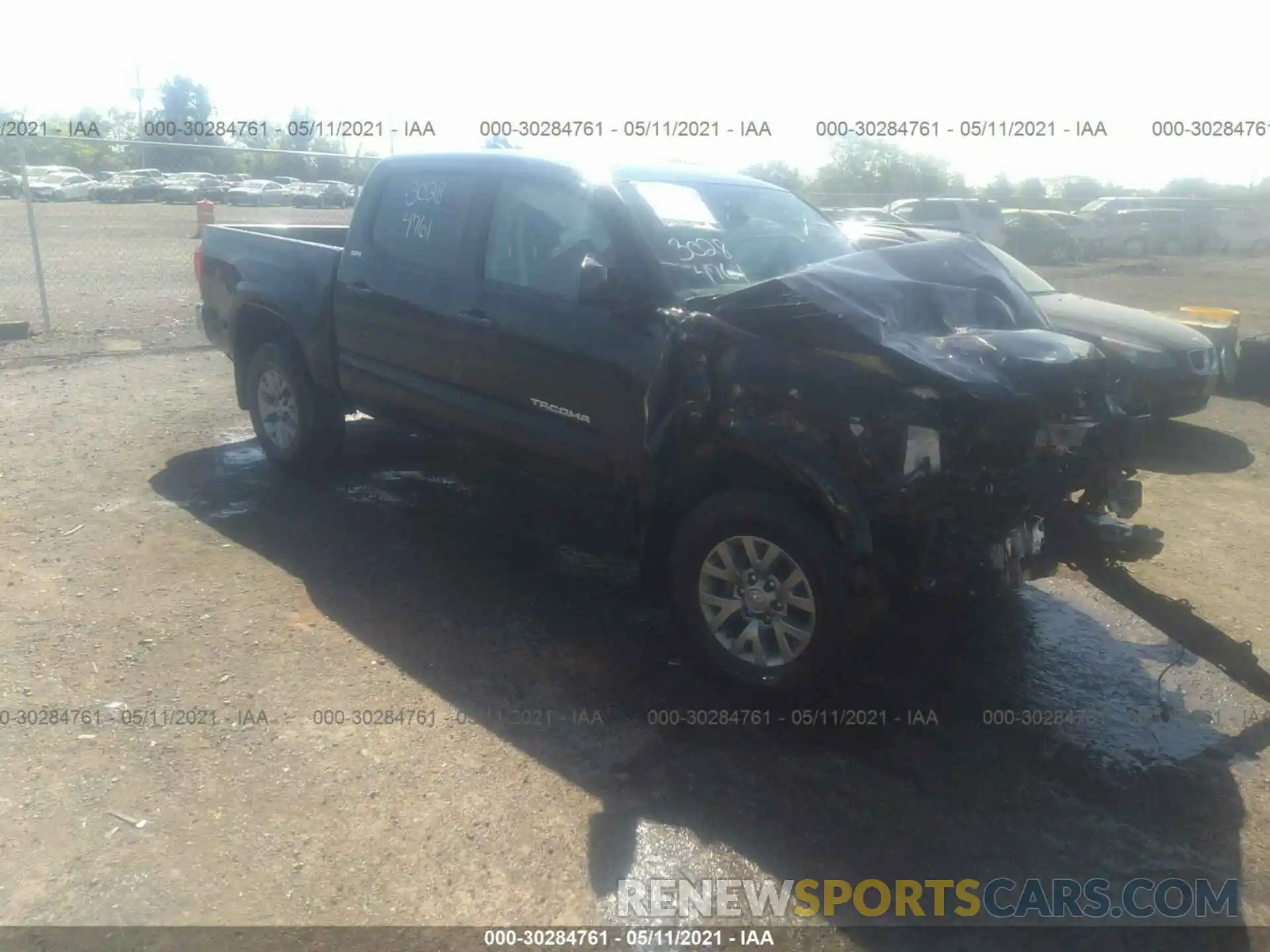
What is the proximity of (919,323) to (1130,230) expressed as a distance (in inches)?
1109

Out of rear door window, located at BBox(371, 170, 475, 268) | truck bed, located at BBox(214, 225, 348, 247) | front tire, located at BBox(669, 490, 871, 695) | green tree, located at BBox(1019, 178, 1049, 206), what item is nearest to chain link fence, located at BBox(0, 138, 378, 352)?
truck bed, located at BBox(214, 225, 348, 247)

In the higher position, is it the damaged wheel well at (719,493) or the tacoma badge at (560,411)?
the tacoma badge at (560,411)

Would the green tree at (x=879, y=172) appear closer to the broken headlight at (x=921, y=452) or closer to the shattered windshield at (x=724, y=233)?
the shattered windshield at (x=724, y=233)

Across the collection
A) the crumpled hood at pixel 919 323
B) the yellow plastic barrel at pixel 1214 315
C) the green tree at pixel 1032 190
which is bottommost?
→ the yellow plastic barrel at pixel 1214 315

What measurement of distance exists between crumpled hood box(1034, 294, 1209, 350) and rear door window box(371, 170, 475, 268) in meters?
4.98

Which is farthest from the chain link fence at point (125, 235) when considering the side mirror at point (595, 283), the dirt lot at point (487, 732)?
the side mirror at point (595, 283)

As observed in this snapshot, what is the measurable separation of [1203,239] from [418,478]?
97.2 feet

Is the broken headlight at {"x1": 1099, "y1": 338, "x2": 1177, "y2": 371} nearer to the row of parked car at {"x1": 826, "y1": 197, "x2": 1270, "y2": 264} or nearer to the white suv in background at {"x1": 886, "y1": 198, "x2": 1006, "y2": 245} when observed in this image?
the white suv in background at {"x1": 886, "y1": 198, "x2": 1006, "y2": 245}

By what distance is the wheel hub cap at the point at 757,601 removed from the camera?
3.92 meters

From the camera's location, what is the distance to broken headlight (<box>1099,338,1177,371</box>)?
8.14m

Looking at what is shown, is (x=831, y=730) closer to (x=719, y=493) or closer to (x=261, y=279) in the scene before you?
(x=719, y=493)

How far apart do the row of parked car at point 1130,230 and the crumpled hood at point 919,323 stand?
20.2 m

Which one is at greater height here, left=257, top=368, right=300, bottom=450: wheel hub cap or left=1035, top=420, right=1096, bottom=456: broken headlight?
left=1035, top=420, right=1096, bottom=456: broken headlight

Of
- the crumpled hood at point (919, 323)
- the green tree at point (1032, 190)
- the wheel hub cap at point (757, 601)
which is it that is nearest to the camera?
the crumpled hood at point (919, 323)
